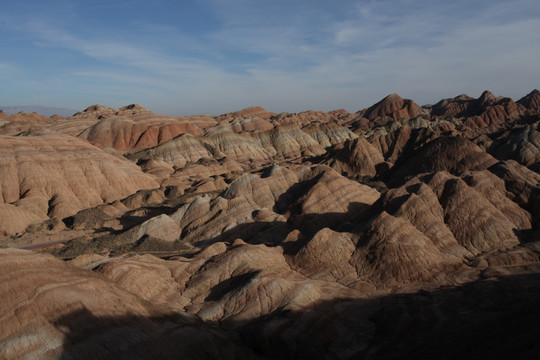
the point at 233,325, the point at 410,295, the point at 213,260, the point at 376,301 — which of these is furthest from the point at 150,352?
the point at 410,295

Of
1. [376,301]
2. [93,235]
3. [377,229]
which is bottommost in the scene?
[93,235]

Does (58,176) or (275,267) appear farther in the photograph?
(58,176)

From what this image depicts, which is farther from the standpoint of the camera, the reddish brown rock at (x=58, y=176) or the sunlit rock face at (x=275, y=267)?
the reddish brown rock at (x=58, y=176)

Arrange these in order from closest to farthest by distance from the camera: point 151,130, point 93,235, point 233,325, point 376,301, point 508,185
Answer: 1. point 233,325
2. point 376,301
3. point 508,185
4. point 93,235
5. point 151,130

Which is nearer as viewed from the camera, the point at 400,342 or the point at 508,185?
the point at 400,342

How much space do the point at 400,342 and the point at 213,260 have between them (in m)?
15.4

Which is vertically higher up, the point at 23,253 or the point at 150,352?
the point at 23,253

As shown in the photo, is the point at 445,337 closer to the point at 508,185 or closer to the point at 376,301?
the point at 376,301

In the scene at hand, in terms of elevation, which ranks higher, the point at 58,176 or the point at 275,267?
the point at 58,176

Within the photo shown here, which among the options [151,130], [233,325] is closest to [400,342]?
[233,325]

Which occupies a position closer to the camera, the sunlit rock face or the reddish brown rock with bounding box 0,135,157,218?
the sunlit rock face

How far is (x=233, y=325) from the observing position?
994 inches

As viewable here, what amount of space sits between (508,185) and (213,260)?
1268 inches

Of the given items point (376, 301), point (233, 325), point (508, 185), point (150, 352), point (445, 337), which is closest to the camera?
point (150, 352)
